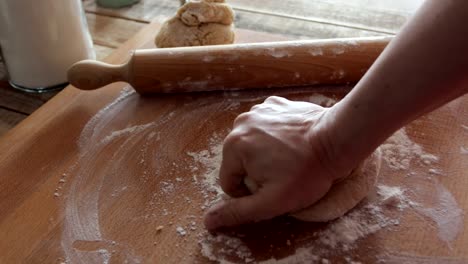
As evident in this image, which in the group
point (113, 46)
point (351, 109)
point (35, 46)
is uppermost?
point (351, 109)

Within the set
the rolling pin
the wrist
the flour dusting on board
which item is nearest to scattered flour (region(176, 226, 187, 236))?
the flour dusting on board

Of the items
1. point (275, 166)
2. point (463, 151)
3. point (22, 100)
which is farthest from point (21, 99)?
point (463, 151)

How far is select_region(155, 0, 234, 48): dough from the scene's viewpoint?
1.18 m

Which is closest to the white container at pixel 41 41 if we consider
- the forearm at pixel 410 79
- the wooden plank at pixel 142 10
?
the wooden plank at pixel 142 10

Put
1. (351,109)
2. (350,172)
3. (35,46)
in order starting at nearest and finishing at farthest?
(351,109), (350,172), (35,46)

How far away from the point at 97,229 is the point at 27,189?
0.17m

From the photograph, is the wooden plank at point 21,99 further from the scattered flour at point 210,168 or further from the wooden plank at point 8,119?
the scattered flour at point 210,168

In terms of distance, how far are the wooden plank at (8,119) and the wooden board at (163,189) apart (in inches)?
3.5

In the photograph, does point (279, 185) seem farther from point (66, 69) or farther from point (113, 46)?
point (113, 46)

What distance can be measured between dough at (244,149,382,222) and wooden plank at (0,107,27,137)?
60cm

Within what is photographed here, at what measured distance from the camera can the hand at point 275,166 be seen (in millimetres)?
744

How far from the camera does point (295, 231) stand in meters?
0.81

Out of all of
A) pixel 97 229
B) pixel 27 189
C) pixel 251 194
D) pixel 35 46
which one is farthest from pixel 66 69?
pixel 251 194

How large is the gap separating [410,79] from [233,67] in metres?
0.53
